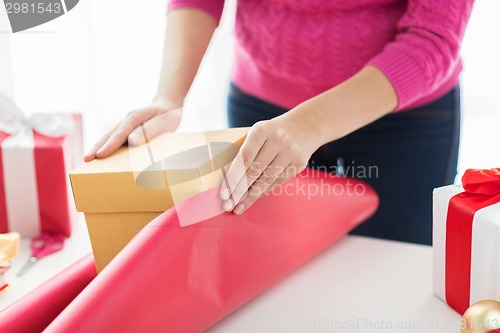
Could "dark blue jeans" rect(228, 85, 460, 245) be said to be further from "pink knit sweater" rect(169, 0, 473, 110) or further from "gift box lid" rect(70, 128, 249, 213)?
"gift box lid" rect(70, 128, 249, 213)

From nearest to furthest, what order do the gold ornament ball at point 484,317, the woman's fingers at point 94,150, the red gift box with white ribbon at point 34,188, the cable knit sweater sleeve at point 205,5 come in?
the gold ornament ball at point 484,317 < the woman's fingers at point 94,150 < the red gift box with white ribbon at point 34,188 < the cable knit sweater sleeve at point 205,5

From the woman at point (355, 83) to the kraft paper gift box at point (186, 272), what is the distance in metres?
0.08

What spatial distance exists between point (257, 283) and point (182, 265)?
0.12m

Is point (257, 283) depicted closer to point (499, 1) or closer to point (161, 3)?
point (161, 3)

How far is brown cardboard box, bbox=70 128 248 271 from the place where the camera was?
0.66 metres

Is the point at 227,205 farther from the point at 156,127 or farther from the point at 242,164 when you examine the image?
the point at 156,127

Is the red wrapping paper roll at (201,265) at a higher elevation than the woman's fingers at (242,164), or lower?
lower

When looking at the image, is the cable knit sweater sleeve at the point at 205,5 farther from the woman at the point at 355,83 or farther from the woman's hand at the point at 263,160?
the woman's hand at the point at 263,160

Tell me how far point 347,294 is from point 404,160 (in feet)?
1.26

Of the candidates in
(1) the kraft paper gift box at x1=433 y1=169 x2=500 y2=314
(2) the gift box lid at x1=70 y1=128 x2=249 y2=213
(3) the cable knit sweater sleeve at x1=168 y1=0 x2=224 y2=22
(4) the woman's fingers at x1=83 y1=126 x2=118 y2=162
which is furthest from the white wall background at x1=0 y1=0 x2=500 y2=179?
(1) the kraft paper gift box at x1=433 y1=169 x2=500 y2=314

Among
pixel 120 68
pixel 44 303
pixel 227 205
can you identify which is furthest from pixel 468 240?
pixel 120 68

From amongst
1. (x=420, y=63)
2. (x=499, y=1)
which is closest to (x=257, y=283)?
(x=420, y=63)

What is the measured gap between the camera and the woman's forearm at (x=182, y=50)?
972 mm

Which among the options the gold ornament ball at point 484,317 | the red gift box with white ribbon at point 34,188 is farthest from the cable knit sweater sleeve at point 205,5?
the gold ornament ball at point 484,317
